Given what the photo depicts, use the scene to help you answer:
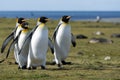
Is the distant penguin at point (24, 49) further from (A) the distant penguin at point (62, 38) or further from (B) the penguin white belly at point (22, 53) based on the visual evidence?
(A) the distant penguin at point (62, 38)

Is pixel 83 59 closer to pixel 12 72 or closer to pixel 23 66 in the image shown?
pixel 23 66

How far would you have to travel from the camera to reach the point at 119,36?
1115 inches

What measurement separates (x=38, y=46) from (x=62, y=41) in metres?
1.58

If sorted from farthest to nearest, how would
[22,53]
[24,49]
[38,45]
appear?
1. [22,53]
2. [24,49]
3. [38,45]

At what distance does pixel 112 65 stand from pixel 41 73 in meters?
3.09

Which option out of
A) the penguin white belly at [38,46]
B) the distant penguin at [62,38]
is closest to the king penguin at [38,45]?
the penguin white belly at [38,46]

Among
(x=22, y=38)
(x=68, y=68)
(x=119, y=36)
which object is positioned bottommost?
(x=119, y=36)

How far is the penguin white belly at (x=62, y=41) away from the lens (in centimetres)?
1328

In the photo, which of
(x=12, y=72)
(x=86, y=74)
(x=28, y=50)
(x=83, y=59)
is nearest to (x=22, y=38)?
(x=28, y=50)

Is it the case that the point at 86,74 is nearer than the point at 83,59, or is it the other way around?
the point at 86,74

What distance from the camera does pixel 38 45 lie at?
1195 cm

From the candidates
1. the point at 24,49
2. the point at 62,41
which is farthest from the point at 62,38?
A: the point at 24,49

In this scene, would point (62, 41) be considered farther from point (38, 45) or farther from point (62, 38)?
point (38, 45)

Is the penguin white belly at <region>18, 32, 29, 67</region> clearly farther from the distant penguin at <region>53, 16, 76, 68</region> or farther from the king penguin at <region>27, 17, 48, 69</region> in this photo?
the distant penguin at <region>53, 16, 76, 68</region>
